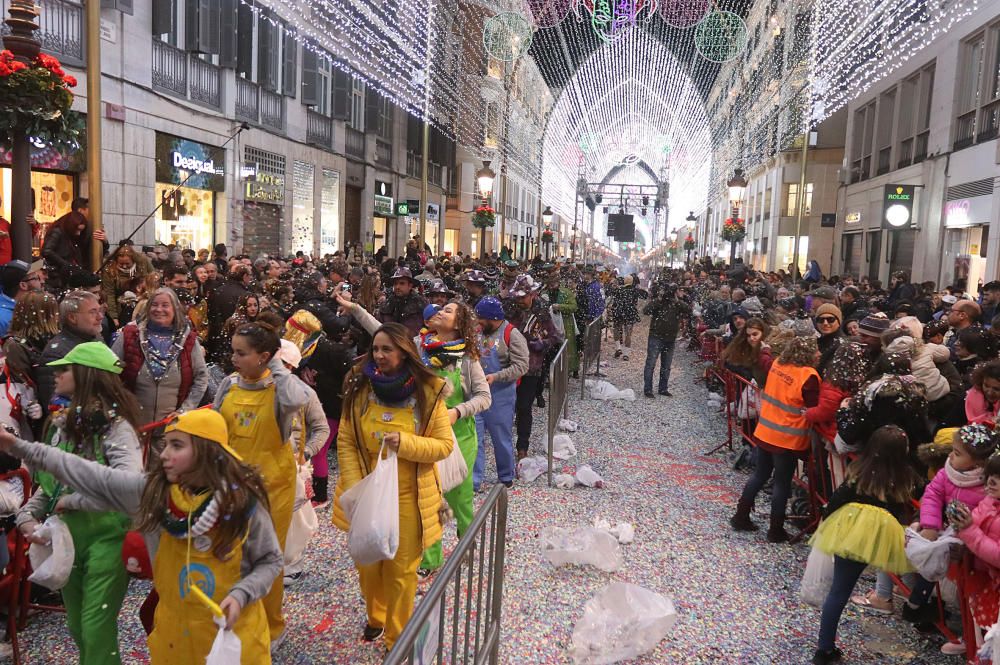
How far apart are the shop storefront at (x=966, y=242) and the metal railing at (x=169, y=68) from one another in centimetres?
1771

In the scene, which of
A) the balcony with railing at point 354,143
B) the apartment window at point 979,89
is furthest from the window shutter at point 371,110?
the apartment window at point 979,89

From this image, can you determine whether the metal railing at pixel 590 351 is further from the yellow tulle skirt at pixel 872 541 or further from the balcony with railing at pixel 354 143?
the balcony with railing at pixel 354 143

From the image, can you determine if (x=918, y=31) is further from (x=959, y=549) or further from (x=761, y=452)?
(x=959, y=549)

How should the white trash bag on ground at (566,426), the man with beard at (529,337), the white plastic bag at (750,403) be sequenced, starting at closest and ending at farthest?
1. the white plastic bag at (750,403)
2. the man with beard at (529,337)
3. the white trash bag on ground at (566,426)

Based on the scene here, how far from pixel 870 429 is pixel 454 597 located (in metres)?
3.18

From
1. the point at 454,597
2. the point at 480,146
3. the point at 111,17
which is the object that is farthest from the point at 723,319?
the point at 480,146

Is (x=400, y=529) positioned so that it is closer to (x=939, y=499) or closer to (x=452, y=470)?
(x=452, y=470)

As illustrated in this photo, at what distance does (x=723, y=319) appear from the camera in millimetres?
13570

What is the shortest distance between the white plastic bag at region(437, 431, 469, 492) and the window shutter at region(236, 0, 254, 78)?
16.5 meters

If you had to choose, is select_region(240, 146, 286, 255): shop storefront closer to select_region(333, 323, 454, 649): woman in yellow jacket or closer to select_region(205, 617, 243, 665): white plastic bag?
select_region(333, 323, 454, 649): woman in yellow jacket

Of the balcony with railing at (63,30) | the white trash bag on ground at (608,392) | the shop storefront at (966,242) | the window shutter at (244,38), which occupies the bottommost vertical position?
the white trash bag on ground at (608,392)

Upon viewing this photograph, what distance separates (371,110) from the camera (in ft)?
89.8

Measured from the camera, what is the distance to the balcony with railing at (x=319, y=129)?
22922 millimetres

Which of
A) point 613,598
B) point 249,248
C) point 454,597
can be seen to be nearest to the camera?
point 454,597
